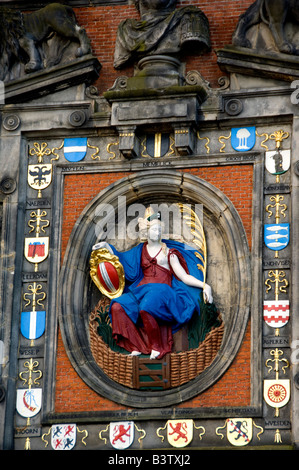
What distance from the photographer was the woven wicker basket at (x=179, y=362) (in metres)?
23.1

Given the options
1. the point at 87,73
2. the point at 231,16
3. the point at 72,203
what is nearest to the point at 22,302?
the point at 72,203

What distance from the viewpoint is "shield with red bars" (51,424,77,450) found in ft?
75.1

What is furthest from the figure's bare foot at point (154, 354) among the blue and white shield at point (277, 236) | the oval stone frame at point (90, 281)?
the blue and white shield at point (277, 236)

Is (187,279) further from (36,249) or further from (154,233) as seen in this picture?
(36,249)

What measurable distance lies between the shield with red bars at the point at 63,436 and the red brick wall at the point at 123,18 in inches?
202

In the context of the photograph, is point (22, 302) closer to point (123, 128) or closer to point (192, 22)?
point (123, 128)

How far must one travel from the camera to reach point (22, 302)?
78.2 feet

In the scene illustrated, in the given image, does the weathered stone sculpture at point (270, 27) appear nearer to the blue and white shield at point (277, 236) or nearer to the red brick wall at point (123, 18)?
the red brick wall at point (123, 18)

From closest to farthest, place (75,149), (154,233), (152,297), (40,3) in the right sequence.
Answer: (152,297) → (154,233) → (75,149) → (40,3)

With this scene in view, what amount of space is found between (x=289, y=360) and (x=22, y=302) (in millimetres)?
3962

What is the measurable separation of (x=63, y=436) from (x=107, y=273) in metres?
2.40

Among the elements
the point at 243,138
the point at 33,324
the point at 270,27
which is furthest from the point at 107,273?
the point at 270,27

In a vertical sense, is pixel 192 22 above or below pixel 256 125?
above

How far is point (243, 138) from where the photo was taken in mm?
23938
